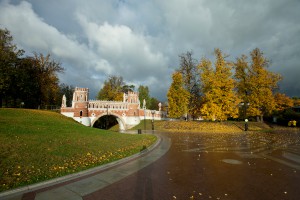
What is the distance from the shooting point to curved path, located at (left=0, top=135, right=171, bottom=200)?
625 cm

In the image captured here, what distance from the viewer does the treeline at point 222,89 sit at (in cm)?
3556

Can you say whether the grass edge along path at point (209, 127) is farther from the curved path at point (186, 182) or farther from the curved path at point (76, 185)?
the curved path at point (76, 185)

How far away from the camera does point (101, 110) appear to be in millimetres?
49438

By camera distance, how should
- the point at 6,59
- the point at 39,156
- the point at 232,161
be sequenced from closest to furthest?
1. the point at 39,156
2. the point at 232,161
3. the point at 6,59

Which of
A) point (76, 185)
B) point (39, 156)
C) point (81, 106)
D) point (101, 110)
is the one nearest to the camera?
point (76, 185)

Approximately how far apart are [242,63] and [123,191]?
140 feet

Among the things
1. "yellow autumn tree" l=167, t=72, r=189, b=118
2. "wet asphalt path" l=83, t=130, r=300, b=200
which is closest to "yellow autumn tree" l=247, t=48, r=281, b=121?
"yellow autumn tree" l=167, t=72, r=189, b=118

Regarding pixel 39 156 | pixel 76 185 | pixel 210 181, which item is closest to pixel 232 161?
pixel 210 181

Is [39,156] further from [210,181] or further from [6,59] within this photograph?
[6,59]

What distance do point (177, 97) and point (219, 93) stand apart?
37.0 ft

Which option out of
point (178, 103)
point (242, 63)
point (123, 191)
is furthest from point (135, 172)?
point (242, 63)

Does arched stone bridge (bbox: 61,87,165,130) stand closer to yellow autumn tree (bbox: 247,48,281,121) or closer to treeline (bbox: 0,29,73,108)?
treeline (bbox: 0,29,73,108)

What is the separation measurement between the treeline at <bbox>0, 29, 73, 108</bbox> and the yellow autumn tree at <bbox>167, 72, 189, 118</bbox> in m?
26.9

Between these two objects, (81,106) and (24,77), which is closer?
(24,77)
